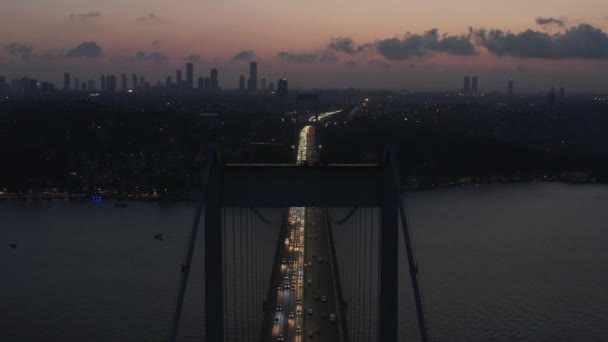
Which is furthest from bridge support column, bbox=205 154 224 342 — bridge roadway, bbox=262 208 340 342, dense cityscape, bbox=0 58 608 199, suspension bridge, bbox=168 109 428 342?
dense cityscape, bbox=0 58 608 199

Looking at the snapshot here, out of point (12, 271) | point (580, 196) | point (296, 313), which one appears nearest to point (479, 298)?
Answer: point (296, 313)

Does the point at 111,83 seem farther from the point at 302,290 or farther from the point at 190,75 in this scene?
the point at 302,290

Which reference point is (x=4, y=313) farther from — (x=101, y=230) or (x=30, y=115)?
(x=30, y=115)

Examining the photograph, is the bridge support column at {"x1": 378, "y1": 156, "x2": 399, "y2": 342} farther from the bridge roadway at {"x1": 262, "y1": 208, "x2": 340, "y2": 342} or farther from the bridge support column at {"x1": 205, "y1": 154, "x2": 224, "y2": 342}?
the bridge roadway at {"x1": 262, "y1": 208, "x2": 340, "y2": 342}

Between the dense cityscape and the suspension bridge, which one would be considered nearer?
the suspension bridge

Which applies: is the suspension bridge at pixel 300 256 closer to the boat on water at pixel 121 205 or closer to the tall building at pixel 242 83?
the boat on water at pixel 121 205
